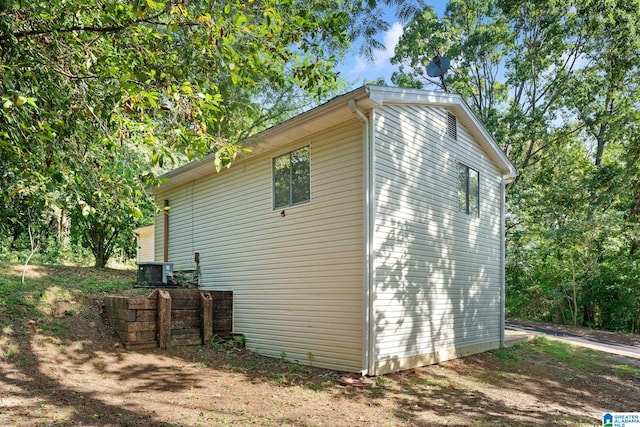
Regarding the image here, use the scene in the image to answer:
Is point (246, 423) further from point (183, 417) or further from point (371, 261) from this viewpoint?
point (371, 261)

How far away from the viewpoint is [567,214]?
15953mm

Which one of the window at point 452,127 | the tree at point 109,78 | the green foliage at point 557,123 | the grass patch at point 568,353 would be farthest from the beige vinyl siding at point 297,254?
the green foliage at point 557,123

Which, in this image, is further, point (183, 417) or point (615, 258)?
point (615, 258)

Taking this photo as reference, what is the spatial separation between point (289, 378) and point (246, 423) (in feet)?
6.98

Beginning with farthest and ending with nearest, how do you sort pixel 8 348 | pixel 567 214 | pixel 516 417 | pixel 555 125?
pixel 555 125
pixel 567 214
pixel 8 348
pixel 516 417

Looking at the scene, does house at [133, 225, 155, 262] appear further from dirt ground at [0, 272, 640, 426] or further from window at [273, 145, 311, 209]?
window at [273, 145, 311, 209]

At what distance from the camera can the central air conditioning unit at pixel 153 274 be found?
31.6 feet

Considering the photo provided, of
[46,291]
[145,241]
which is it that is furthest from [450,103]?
[145,241]

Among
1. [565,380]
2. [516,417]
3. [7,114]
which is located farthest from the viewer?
[565,380]

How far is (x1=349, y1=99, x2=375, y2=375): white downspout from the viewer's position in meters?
6.61

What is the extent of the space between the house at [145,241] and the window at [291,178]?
8795mm

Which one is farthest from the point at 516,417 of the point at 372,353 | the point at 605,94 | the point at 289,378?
the point at 605,94

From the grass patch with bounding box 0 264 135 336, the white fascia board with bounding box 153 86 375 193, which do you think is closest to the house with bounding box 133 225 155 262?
the grass patch with bounding box 0 264 135 336

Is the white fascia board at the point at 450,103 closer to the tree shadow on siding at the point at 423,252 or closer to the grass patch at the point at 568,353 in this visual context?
the tree shadow on siding at the point at 423,252
